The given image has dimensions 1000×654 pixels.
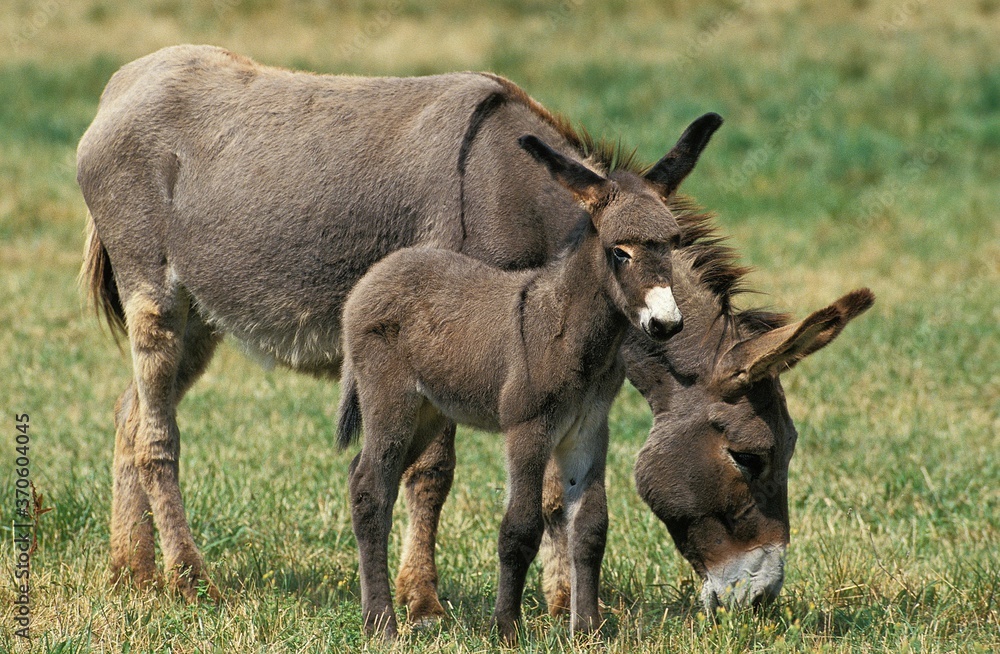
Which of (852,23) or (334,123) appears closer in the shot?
(334,123)

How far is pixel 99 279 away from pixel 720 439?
10.5ft

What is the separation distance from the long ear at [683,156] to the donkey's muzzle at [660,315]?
0.59 m

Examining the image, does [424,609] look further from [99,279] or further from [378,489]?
[99,279]

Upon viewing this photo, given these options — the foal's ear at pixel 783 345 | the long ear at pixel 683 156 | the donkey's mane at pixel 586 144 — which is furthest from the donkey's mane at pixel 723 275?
the long ear at pixel 683 156

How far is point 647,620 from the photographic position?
4605 millimetres

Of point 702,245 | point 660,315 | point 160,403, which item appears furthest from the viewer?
point 160,403

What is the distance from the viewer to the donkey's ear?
369 cm

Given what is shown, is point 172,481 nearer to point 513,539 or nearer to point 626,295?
point 513,539

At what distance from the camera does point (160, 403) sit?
538 centimetres

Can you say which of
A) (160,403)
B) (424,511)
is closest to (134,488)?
(160,403)

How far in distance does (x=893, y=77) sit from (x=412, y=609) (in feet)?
52.0

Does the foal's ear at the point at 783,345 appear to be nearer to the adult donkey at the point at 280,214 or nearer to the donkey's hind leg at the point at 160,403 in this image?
the adult donkey at the point at 280,214

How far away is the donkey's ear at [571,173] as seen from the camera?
12.1ft

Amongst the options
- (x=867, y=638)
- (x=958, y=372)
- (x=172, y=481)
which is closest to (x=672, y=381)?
(x=867, y=638)
